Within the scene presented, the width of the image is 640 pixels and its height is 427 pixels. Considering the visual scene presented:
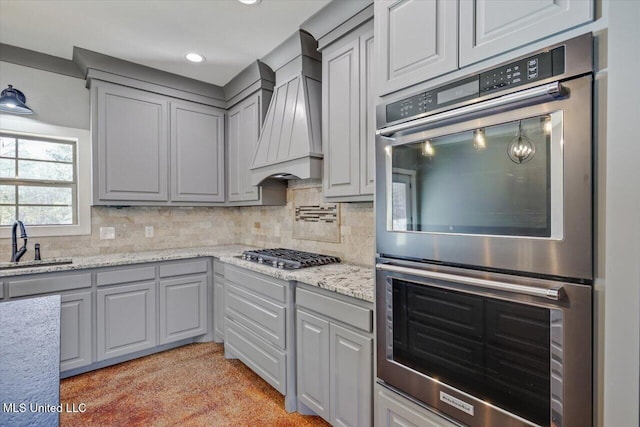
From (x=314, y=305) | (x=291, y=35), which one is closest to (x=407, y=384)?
(x=314, y=305)

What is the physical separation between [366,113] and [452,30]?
33.2 inches

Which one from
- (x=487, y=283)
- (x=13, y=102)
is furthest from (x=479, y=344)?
(x=13, y=102)

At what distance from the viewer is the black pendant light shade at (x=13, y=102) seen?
253 centimetres

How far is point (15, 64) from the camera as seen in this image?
9.12ft

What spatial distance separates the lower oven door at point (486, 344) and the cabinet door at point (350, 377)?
169 millimetres

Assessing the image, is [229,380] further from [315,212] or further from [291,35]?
[291,35]

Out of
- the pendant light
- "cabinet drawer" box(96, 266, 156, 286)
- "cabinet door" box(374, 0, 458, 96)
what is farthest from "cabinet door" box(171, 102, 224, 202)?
the pendant light

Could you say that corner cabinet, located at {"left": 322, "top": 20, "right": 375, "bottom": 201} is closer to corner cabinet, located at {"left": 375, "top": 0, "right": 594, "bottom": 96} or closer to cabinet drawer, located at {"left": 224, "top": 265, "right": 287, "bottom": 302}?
corner cabinet, located at {"left": 375, "top": 0, "right": 594, "bottom": 96}

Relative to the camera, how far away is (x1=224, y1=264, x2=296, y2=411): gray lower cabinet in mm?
2164

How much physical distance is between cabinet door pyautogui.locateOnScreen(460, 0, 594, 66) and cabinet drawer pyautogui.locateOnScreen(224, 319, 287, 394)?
78.6 inches

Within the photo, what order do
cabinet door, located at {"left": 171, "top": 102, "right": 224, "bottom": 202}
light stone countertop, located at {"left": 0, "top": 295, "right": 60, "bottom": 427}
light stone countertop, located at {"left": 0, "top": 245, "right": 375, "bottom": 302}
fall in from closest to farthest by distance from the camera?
light stone countertop, located at {"left": 0, "top": 295, "right": 60, "bottom": 427} < light stone countertop, located at {"left": 0, "top": 245, "right": 375, "bottom": 302} < cabinet door, located at {"left": 171, "top": 102, "right": 224, "bottom": 202}

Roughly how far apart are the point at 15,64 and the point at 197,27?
1696 millimetres

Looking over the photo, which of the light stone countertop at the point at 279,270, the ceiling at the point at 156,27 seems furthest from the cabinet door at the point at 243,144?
the light stone countertop at the point at 279,270

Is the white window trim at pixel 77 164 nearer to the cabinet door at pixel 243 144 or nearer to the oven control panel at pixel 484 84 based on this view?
the cabinet door at pixel 243 144
